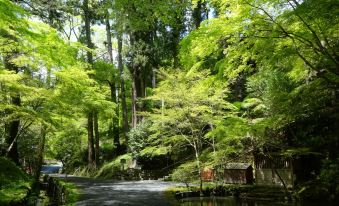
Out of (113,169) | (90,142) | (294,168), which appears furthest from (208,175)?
(90,142)

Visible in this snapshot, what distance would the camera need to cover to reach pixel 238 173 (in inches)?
730

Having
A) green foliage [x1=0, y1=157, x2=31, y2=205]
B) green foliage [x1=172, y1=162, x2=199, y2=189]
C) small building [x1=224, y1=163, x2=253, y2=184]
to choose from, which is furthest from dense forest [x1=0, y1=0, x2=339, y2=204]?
green foliage [x1=0, y1=157, x2=31, y2=205]

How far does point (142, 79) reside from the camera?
28984 mm

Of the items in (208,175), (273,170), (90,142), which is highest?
(90,142)

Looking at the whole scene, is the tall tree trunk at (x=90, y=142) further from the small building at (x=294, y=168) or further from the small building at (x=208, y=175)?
the small building at (x=294, y=168)

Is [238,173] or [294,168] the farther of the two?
[238,173]

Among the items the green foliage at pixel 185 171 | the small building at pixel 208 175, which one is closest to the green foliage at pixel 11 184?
the green foliage at pixel 185 171

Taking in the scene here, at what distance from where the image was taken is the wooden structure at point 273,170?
53.2 feet

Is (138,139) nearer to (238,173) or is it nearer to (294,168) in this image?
(238,173)

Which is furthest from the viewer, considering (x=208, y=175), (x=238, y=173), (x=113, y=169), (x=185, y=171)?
(x=113, y=169)

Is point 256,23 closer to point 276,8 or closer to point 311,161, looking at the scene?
point 276,8

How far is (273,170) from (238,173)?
224cm

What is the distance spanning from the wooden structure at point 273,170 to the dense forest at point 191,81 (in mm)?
707

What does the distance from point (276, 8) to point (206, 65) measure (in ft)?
58.0
